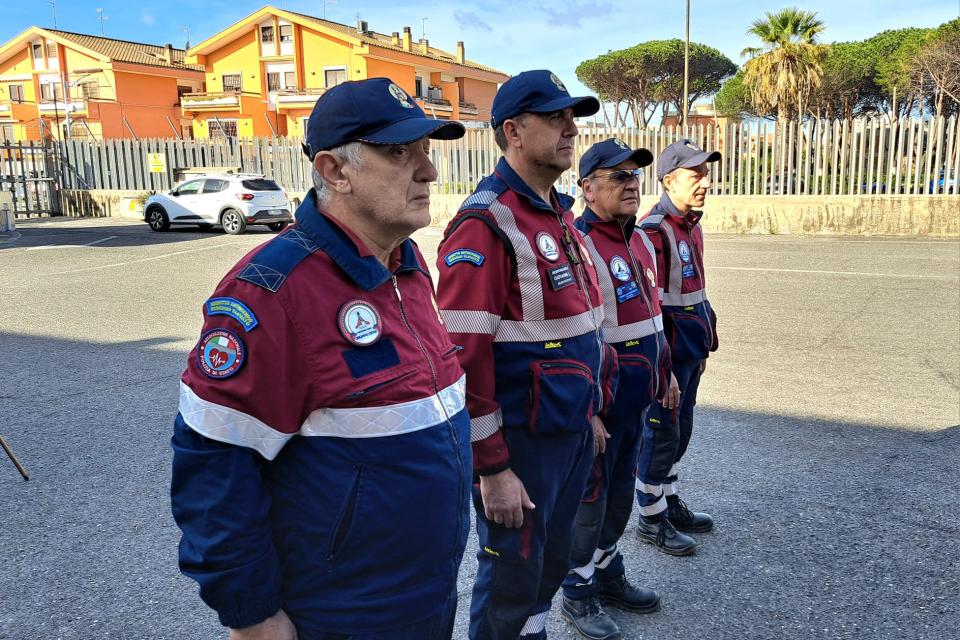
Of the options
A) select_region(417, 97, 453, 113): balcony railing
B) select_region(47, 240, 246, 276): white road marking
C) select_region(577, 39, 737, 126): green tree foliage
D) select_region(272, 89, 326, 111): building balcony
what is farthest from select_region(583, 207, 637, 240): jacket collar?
select_region(577, 39, 737, 126): green tree foliage

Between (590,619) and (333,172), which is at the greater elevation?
(333,172)

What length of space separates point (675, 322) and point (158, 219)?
19590 millimetres

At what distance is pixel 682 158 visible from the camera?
3754mm

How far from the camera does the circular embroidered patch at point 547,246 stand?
244 cm

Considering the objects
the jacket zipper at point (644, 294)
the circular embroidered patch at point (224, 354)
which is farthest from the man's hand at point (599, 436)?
the circular embroidered patch at point (224, 354)

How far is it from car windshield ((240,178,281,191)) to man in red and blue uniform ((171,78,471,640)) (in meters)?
18.5

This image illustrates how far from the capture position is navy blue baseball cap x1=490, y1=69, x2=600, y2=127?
8.27 feet

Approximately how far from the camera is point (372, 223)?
1.79 meters

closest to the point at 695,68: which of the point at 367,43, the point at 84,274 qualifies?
the point at 367,43

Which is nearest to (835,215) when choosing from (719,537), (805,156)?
(805,156)

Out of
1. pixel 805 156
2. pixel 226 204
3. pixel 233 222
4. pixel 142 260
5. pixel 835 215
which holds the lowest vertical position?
pixel 142 260

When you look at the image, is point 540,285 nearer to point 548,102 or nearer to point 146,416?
point 548,102

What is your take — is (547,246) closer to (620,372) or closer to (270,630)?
(620,372)

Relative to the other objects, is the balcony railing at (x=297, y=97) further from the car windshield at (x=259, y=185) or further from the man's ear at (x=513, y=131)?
the man's ear at (x=513, y=131)
